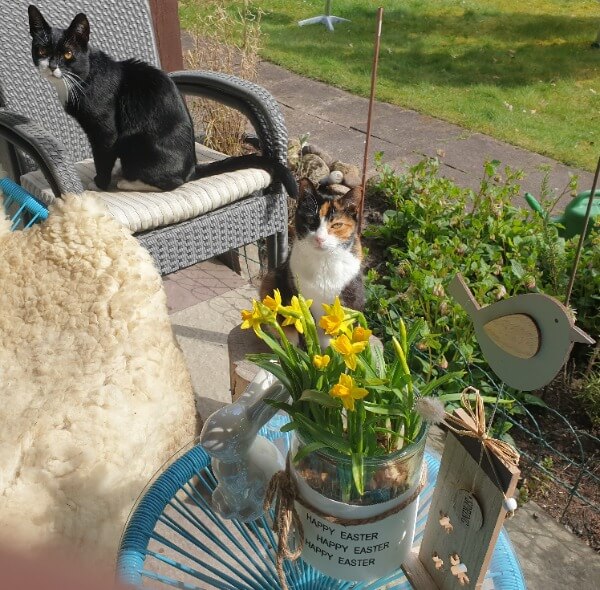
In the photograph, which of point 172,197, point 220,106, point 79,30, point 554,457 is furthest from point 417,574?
→ point 220,106

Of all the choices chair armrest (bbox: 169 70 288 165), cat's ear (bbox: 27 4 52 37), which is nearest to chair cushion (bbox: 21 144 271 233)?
chair armrest (bbox: 169 70 288 165)

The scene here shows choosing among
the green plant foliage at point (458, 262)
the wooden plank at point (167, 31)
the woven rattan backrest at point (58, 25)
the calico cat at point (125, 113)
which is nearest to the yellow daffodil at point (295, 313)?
the green plant foliage at point (458, 262)

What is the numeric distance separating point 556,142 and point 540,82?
120 centimetres

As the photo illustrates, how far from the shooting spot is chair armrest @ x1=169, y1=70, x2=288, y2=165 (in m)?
2.32

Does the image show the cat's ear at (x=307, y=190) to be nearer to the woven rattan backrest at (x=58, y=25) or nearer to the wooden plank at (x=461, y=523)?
the wooden plank at (x=461, y=523)

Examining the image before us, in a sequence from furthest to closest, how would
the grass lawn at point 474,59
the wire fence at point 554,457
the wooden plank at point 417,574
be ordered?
the grass lawn at point 474,59, the wire fence at point 554,457, the wooden plank at point 417,574

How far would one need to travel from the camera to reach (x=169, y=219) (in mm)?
2107

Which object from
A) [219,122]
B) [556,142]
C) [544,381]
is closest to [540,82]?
[556,142]

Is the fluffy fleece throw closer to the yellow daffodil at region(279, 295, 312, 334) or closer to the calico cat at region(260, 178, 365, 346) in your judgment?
the calico cat at region(260, 178, 365, 346)

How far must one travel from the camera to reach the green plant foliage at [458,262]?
7.19 ft

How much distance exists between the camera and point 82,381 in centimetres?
138

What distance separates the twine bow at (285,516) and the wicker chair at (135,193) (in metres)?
1.20

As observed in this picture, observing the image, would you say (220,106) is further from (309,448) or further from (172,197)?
(309,448)

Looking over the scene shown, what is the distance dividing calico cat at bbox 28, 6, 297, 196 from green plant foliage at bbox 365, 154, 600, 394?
842 millimetres
